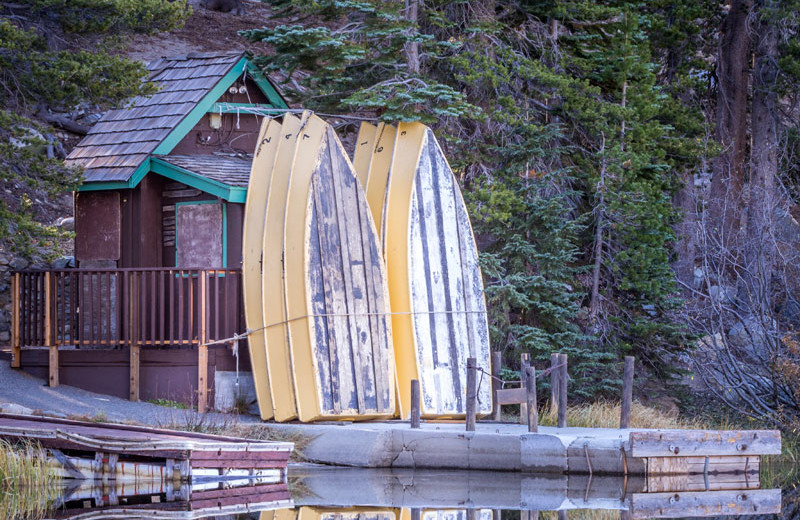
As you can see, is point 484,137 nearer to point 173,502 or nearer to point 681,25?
point 681,25

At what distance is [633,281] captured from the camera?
59.0 feet

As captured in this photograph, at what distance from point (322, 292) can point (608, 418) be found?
166 inches

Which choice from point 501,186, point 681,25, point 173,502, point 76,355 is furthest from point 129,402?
point 681,25

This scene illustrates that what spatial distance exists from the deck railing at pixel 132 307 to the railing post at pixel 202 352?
0.01 m

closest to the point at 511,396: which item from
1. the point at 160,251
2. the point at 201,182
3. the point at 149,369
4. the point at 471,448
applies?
the point at 471,448

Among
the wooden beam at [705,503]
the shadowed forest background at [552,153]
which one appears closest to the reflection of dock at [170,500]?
the wooden beam at [705,503]

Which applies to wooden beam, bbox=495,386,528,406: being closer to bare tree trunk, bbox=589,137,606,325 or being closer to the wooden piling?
bare tree trunk, bbox=589,137,606,325

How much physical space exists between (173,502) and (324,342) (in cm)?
360

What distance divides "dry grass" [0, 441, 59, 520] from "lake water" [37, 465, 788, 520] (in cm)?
23

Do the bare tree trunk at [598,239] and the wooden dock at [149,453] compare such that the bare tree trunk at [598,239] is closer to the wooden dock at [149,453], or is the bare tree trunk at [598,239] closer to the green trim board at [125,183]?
the green trim board at [125,183]

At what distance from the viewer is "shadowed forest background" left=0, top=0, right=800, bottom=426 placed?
49.7 feet

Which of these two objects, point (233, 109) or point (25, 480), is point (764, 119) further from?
point (25, 480)

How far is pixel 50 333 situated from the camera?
15.6 meters

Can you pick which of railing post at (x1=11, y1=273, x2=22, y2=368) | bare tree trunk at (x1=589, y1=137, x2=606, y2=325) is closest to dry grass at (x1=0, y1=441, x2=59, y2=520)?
railing post at (x1=11, y1=273, x2=22, y2=368)
